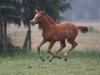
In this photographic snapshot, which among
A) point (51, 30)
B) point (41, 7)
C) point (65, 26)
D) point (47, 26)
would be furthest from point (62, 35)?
point (41, 7)

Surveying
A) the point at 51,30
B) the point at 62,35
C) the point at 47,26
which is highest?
the point at 47,26

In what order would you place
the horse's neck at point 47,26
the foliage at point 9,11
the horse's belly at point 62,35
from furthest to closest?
the foliage at point 9,11
the horse's belly at point 62,35
the horse's neck at point 47,26

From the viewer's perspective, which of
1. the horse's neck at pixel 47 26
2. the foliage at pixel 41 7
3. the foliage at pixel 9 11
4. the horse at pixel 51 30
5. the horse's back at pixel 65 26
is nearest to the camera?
the horse at pixel 51 30

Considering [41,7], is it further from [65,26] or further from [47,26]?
[47,26]

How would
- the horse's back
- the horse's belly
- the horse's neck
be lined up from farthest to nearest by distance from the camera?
1. the horse's back
2. the horse's belly
3. the horse's neck

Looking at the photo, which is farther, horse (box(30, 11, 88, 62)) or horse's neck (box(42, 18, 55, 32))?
horse's neck (box(42, 18, 55, 32))

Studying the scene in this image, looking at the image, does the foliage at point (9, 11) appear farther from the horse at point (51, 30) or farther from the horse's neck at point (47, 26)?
the horse's neck at point (47, 26)

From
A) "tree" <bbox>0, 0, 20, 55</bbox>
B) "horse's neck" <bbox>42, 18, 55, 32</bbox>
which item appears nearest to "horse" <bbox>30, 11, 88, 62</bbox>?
"horse's neck" <bbox>42, 18, 55, 32</bbox>

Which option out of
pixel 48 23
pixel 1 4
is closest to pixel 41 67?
pixel 48 23

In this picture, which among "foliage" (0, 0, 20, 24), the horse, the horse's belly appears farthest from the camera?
"foliage" (0, 0, 20, 24)

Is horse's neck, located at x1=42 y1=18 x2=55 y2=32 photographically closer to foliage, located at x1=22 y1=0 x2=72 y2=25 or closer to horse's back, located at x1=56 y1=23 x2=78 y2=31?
horse's back, located at x1=56 y1=23 x2=78 y2=31

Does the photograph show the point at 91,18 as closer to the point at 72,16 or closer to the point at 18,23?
the point at 72,16

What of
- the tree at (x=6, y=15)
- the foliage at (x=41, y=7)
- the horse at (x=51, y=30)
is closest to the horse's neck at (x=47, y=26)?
the horse at (x=51, y=30)

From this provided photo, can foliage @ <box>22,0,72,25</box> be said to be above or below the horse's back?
below
